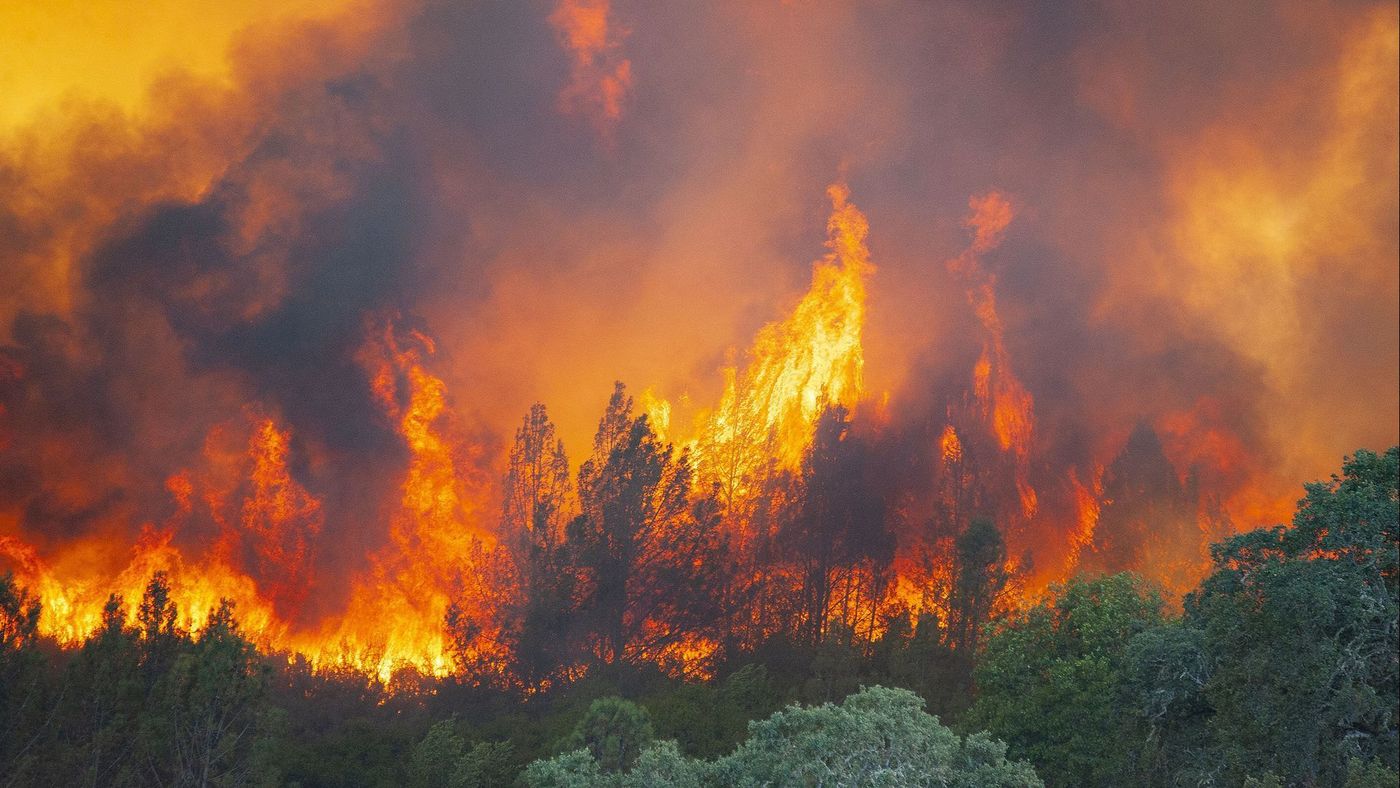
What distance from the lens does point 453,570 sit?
7838cm

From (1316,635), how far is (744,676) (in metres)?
39.6

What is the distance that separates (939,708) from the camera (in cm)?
4816

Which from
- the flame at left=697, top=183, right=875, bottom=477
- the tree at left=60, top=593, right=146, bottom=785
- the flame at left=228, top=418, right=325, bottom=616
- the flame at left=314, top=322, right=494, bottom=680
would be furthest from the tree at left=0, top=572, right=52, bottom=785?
the flame at left=697, top=183, right=875, bottom=477

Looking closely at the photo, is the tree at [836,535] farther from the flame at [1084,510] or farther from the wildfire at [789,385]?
the flame at [1084,510]

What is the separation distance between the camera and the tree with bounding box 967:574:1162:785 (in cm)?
3133

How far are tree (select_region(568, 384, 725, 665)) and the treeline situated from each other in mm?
187

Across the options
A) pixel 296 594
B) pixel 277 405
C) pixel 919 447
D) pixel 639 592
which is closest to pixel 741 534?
pixel 639 592

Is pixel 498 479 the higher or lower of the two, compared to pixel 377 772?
higher

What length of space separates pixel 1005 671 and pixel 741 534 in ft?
147

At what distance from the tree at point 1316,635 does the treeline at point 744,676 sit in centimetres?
7

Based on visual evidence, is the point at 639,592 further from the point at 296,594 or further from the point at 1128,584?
the point at 1128,584

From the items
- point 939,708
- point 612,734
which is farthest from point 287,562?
point 939,708

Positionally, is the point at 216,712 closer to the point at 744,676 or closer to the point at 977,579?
the point at 744,676

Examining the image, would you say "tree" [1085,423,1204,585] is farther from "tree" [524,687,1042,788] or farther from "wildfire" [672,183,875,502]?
"tree" [524,687,1042,788]
